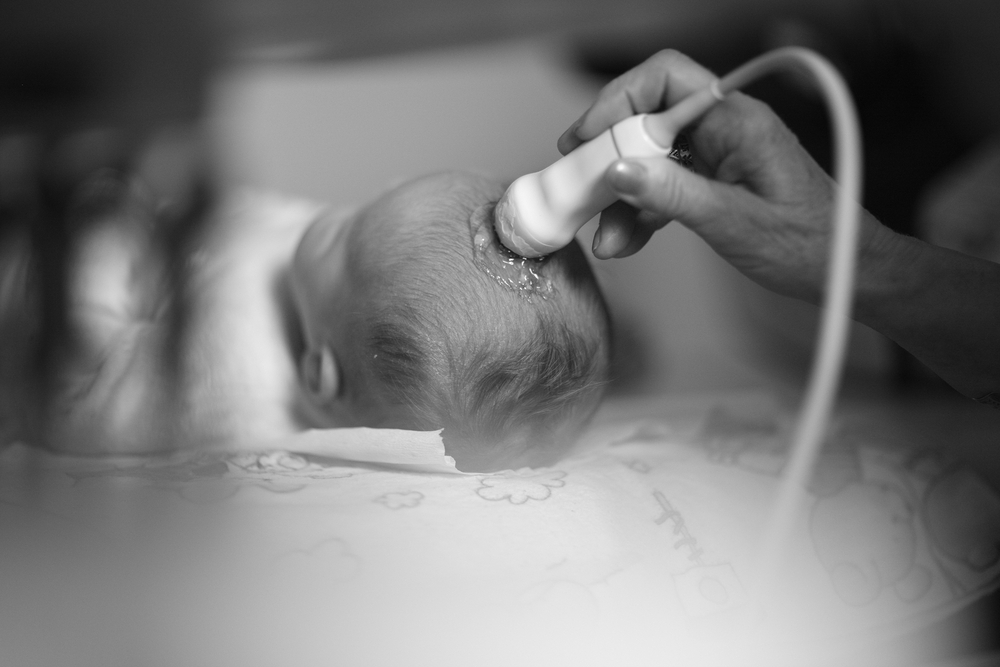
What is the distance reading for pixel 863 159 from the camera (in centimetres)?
114

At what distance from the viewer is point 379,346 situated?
1.97 feet

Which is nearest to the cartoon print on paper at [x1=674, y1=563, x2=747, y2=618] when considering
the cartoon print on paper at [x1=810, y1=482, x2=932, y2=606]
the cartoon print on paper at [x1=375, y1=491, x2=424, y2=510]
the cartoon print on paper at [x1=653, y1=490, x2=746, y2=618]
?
the cartoon print on paper at [x1=653, y1=490, x2=746, y2=618]

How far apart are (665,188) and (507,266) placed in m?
0.17

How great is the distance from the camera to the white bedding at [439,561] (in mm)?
500

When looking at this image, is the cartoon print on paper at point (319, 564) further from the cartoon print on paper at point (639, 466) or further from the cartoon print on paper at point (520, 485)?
the cartoon print on paper at point (639, 466)

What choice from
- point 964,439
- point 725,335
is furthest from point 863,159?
point 964,439

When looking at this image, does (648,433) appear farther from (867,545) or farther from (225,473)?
(225,473)

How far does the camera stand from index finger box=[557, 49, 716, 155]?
0.47 meters

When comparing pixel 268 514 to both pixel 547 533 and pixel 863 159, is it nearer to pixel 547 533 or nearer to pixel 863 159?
pixel 547 533

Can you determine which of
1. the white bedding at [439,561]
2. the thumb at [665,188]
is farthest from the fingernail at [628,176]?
the white bedding at [439,561]

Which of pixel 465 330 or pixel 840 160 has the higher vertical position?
pixel 840 160

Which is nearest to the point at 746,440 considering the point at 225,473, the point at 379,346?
the point at 379,346

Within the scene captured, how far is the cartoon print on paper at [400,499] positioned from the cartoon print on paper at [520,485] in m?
0.05

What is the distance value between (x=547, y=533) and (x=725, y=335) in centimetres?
62
